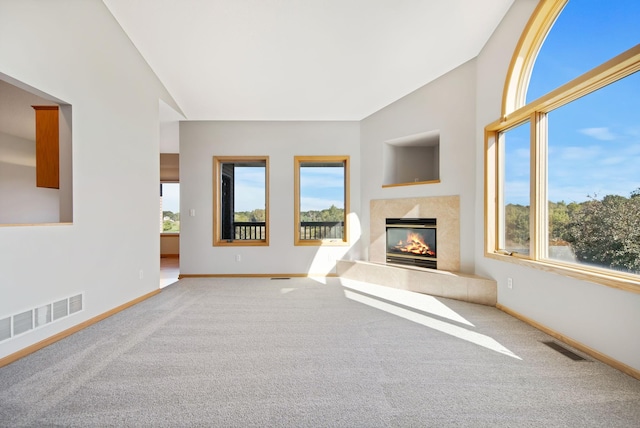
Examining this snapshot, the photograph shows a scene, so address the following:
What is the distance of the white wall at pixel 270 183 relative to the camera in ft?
16.1

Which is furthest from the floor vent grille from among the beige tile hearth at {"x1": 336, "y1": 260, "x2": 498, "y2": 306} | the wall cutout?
the wall cutout

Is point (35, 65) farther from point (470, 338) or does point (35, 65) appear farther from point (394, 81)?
point (470, 338)

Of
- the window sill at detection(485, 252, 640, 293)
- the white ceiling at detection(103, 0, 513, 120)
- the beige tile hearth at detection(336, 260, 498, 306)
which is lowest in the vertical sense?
the beige tile hearth at detection(336, 260, 498, 306)

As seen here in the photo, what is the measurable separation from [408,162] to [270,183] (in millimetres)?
2491

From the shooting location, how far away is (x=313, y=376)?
70.8 inches

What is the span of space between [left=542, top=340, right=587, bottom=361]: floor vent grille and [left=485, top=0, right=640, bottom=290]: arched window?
61cm

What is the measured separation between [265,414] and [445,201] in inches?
136

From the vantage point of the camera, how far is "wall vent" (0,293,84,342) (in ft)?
6.55

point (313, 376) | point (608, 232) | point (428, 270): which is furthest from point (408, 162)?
point (313, 376)

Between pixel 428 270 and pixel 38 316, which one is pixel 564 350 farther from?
pixel 38 316

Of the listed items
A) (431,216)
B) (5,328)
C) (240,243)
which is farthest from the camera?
(240,243)

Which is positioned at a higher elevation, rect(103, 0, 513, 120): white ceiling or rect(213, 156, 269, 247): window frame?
rect(103, 0, 513, 120): white ceiling

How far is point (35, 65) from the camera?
2219mm

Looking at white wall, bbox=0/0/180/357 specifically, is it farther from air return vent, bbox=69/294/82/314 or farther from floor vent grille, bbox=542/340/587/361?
floor vent grille, bbox=542/340/587/361
